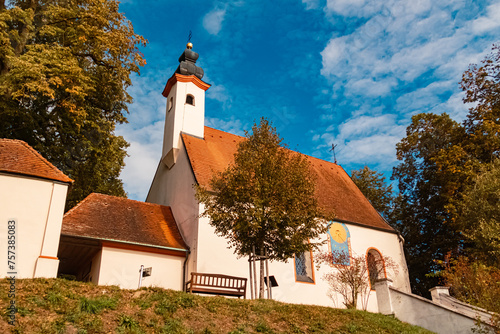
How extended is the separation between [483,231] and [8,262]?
1715cm

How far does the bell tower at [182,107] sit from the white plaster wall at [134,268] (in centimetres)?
640

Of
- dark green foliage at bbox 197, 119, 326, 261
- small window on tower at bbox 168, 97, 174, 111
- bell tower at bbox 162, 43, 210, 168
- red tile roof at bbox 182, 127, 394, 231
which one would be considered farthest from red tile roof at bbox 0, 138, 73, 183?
small window on tower at bbox 168, 97, 174, 111

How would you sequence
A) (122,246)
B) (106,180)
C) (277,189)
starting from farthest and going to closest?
(106,180) < (122,246) < (277,189)

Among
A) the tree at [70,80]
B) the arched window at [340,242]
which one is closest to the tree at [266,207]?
the arched window at [340,242]

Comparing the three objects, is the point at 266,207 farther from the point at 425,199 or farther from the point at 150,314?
the point at 425,199

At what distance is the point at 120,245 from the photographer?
15.4 meters

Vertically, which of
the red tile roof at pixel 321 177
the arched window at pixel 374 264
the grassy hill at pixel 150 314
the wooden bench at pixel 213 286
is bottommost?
the grassy hill at pixel 150 314

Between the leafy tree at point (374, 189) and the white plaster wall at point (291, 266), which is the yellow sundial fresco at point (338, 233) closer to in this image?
the white plaster wall at point (291, 266)

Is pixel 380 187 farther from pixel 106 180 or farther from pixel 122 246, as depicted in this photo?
pixel 122 246

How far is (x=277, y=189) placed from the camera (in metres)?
14.3

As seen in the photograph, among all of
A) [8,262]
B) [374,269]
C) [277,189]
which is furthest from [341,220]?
[8,262]

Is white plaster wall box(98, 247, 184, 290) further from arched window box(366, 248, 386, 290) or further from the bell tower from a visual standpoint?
arched window box(366, 248, 386, 290)

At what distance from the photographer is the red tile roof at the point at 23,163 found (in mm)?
12484

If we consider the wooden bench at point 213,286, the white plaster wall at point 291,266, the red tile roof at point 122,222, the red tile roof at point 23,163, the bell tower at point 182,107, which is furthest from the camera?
the bell tower at point 182,107
